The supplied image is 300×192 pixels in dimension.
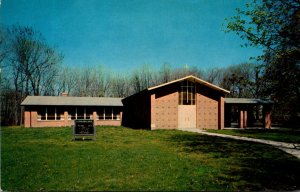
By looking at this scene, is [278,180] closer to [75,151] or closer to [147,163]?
[147,163]

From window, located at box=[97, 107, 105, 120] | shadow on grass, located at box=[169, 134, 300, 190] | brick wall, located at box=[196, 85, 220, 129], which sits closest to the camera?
shadow on grass, located at box=[169, 134, 300, 190]

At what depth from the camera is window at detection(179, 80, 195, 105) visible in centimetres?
3159

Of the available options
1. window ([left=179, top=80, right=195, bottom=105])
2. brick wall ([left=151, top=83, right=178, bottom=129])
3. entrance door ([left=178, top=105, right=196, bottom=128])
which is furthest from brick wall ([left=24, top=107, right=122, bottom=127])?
window ([left=179, top=80, right=195, bottom=105])

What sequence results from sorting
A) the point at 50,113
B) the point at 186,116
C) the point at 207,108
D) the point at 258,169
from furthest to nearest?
the point at 50,113
the point at 207,108
the point at 186,116
the point at 258,169

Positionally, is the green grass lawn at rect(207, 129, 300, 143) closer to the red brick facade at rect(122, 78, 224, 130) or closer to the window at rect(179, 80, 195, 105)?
the red brick facade at rect(122, 78, 224, 130)

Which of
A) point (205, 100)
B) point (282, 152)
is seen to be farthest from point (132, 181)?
point (205, 100)

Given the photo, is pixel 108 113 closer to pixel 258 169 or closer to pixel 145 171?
pixel 145 171

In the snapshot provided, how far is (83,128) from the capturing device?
18.3 metres

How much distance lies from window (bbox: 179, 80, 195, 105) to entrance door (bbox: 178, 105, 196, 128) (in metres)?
0.58

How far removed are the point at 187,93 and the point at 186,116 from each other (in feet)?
8.74

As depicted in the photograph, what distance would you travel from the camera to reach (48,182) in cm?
780

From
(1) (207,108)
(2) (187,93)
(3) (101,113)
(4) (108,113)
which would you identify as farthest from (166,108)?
(3) (101,113)

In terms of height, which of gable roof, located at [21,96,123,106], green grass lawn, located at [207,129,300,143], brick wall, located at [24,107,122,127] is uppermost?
gable roof, located at [21,96,123,106]

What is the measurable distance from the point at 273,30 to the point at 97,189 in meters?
11.4
